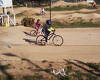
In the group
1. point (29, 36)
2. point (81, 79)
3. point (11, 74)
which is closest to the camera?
point (81, 79)

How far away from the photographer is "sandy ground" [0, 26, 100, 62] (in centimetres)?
1733

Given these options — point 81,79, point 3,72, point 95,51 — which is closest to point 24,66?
point 3,72

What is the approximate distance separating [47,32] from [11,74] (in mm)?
6930

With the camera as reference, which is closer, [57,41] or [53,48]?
[53,48]

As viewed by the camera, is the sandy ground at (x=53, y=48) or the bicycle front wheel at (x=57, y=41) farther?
the bicycle front wheel at (x=57, y=41)

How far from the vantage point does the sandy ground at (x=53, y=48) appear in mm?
17328

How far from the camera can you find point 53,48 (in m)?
20.0

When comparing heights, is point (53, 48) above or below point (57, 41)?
below

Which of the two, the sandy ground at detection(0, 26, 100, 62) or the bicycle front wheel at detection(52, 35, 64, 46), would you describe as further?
the bicycle front wheel at detection(52, 35, 64, 46)

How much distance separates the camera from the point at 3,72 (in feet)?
46.4

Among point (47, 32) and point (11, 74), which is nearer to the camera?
point (11, 74)

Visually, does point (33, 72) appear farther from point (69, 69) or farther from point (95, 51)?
point (95, 51)

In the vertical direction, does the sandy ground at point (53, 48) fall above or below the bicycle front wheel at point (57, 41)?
below

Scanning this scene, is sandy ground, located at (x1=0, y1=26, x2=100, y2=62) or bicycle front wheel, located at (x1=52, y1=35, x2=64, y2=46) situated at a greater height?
bicycle front wheel, located at (x1=52, y1=35, x2=64, y2=46)
